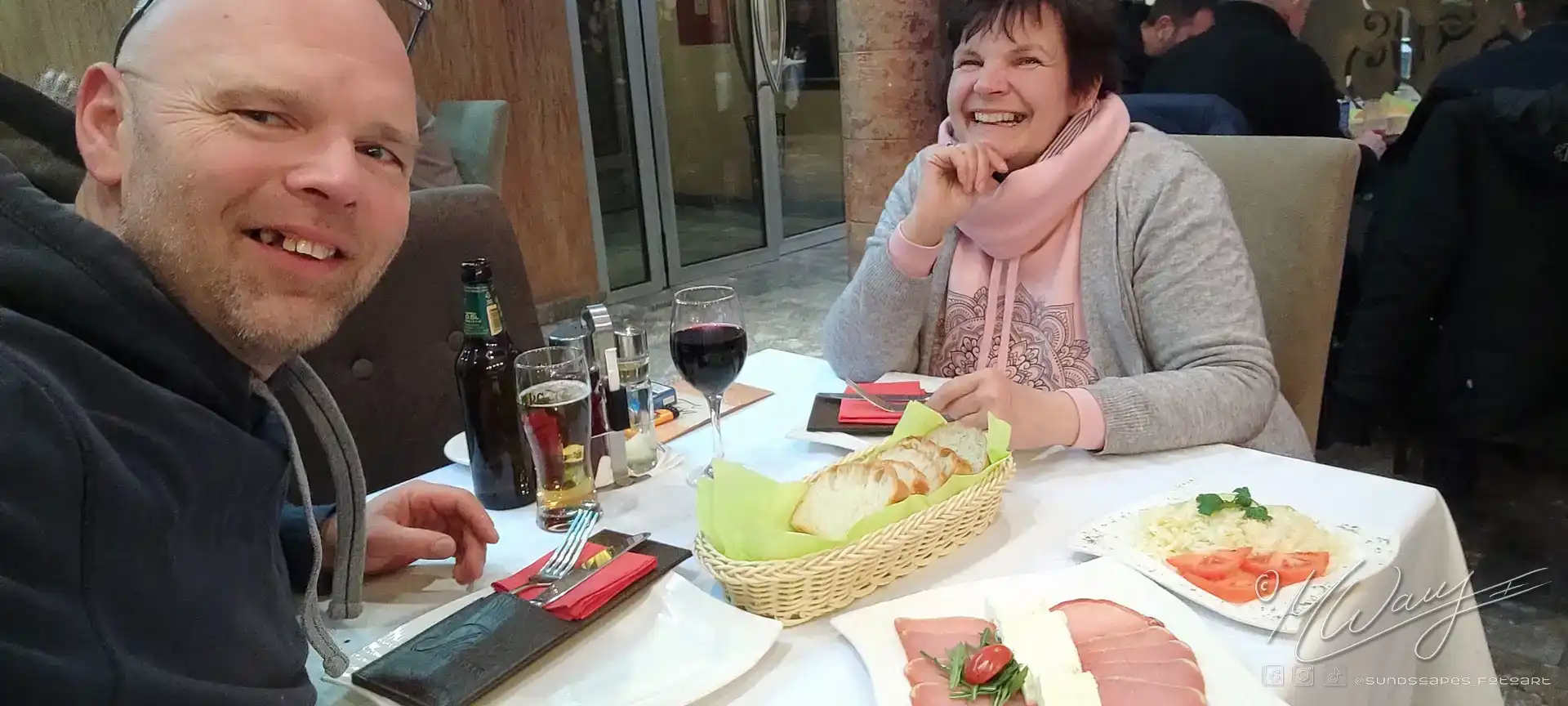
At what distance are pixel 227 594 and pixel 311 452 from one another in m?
0.81

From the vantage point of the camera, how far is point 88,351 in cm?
59

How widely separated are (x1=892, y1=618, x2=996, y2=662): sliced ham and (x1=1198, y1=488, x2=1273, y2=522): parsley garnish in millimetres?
279

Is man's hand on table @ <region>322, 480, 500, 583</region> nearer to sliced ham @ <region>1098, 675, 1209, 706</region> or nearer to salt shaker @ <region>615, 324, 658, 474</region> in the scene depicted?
salt shaker @ <region>615, 324, 658, 474</region>

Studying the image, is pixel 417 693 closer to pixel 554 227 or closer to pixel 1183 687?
pixel 1183 687

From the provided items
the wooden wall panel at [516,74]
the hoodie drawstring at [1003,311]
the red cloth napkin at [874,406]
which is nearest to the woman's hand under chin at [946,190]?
the hoodie drawstring at [1003,311]

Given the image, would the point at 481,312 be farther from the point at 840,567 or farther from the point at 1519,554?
the point at 1519,554

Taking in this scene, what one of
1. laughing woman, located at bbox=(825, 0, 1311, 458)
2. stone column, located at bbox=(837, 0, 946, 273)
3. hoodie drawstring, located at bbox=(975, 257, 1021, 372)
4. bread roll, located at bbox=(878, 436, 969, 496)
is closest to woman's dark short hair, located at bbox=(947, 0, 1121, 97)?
laughing woman, located at bbox=(825, 0, 1311, 458)

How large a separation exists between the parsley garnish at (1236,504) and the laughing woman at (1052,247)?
0.38m

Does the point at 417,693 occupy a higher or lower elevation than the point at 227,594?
lower

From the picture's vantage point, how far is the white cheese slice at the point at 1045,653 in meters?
0.69

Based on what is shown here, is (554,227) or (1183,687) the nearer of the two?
(1183,687)

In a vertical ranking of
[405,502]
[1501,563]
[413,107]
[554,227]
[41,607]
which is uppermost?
[413,107]

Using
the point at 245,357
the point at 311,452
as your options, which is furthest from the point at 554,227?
the point at 245,357

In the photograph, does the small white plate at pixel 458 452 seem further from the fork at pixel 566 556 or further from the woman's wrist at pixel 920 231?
the woman's wrist at pixel 920 231
